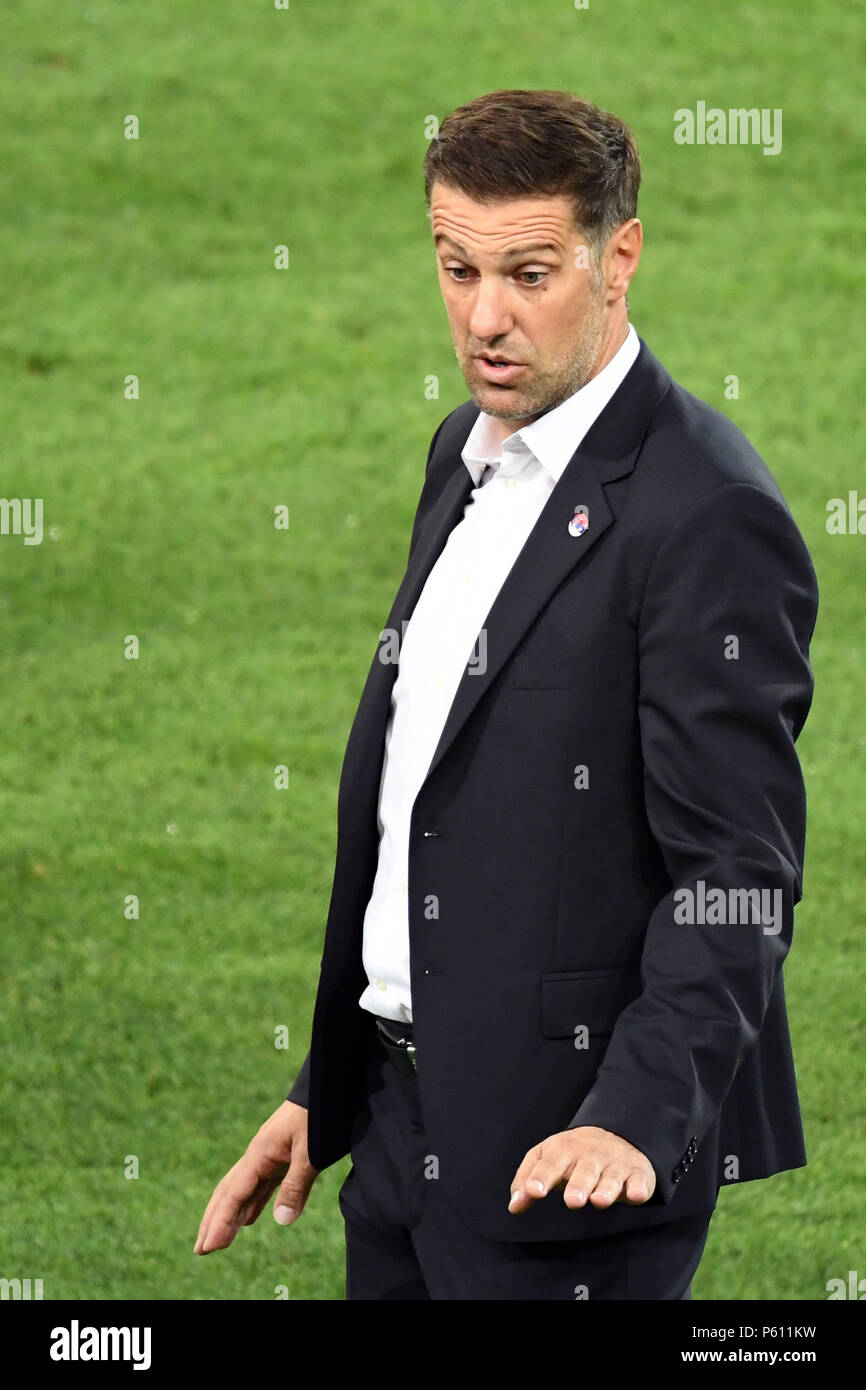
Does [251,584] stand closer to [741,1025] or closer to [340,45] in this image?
[340,45]

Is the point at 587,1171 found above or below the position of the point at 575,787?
below

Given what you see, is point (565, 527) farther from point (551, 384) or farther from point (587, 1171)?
point (587, 1171)

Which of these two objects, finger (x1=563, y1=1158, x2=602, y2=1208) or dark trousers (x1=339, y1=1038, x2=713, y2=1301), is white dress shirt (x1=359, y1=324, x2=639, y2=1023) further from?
finger (x1=563, y1=1158, x2=602, y2=1208)

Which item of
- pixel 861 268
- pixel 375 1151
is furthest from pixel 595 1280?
pixel 861 268

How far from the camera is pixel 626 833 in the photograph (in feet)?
9.81

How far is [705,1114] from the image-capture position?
2.79 metres

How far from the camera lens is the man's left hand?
262 cm

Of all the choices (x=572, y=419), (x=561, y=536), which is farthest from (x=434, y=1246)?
(x=572, y=419)

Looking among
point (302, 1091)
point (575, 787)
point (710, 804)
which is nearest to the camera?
point (710, 804)

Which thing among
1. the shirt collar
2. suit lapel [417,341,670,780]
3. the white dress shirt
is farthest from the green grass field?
the shirt collar

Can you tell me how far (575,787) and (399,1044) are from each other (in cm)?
60

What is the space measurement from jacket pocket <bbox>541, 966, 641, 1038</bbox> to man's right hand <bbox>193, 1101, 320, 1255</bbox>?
807 mm

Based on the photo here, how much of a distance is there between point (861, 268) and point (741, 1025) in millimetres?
10822

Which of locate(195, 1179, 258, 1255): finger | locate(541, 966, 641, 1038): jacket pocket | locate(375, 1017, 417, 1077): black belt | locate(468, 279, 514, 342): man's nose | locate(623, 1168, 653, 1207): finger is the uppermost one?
locate(468, 279, 514, 342): man's nose
